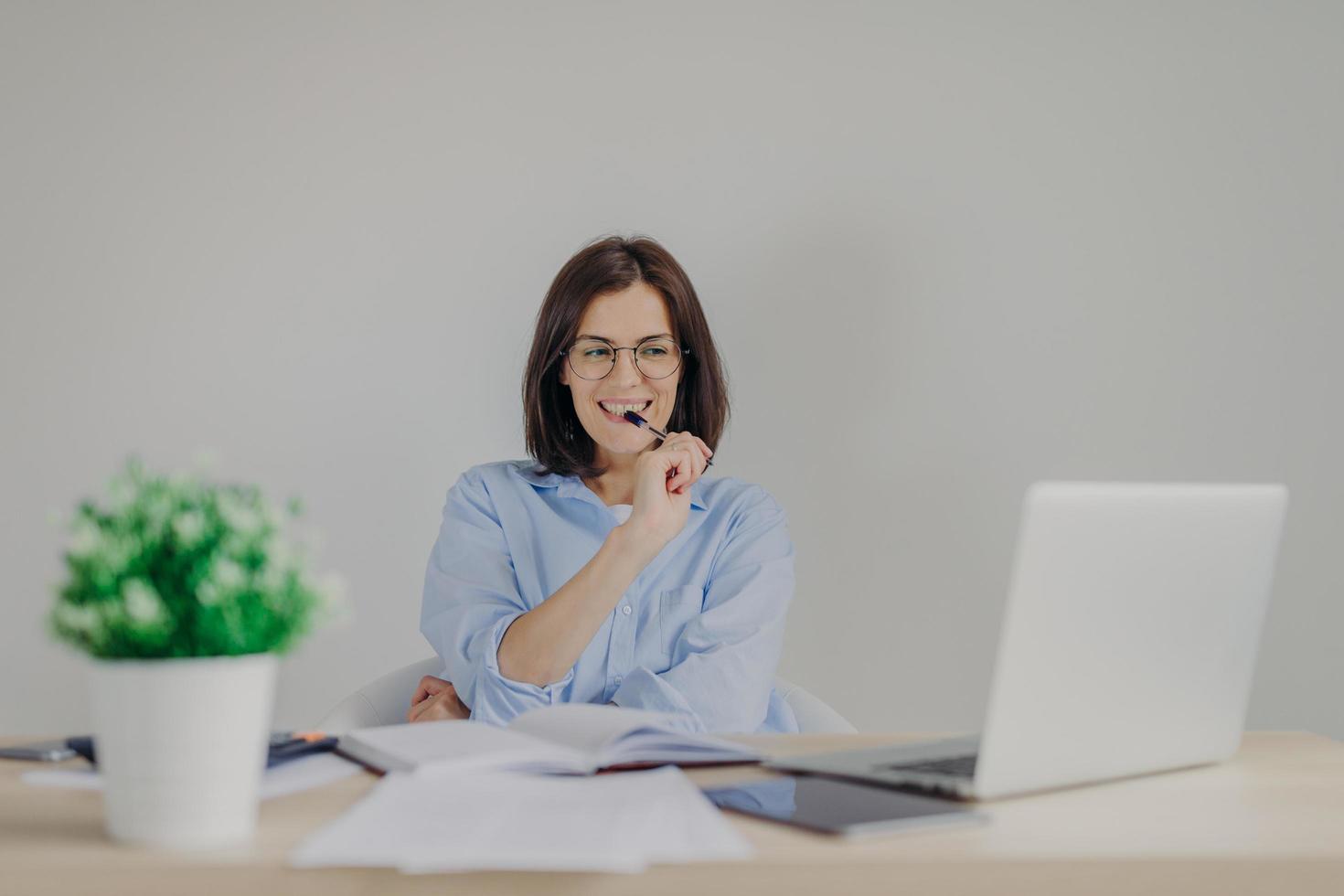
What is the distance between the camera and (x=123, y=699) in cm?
83

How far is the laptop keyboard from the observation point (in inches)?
43.2

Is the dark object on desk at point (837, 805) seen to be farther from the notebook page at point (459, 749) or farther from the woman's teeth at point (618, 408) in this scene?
the woman's teeth at point (618, 408)

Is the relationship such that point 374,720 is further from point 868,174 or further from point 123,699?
point 868,174

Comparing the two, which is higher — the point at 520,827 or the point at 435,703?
the point at 520,827

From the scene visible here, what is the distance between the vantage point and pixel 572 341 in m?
2.29

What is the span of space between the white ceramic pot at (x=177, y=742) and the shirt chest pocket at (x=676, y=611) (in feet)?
4.19

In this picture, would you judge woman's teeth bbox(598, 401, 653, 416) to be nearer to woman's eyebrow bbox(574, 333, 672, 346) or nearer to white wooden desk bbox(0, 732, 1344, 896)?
woman's eyebrow bbox(574, 333, 672, 346)

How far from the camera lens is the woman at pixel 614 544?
76.2 inches

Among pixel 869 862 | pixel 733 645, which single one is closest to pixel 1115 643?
pixel 869 862

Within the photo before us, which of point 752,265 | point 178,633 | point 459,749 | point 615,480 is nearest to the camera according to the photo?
point 178,633

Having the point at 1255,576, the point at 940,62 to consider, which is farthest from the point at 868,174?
the point at 1255,576

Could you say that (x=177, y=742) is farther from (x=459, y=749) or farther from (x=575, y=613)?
(x=575, y=613)

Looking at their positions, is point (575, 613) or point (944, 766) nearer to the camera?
point (944, 766)

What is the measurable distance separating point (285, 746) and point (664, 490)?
861 mm
